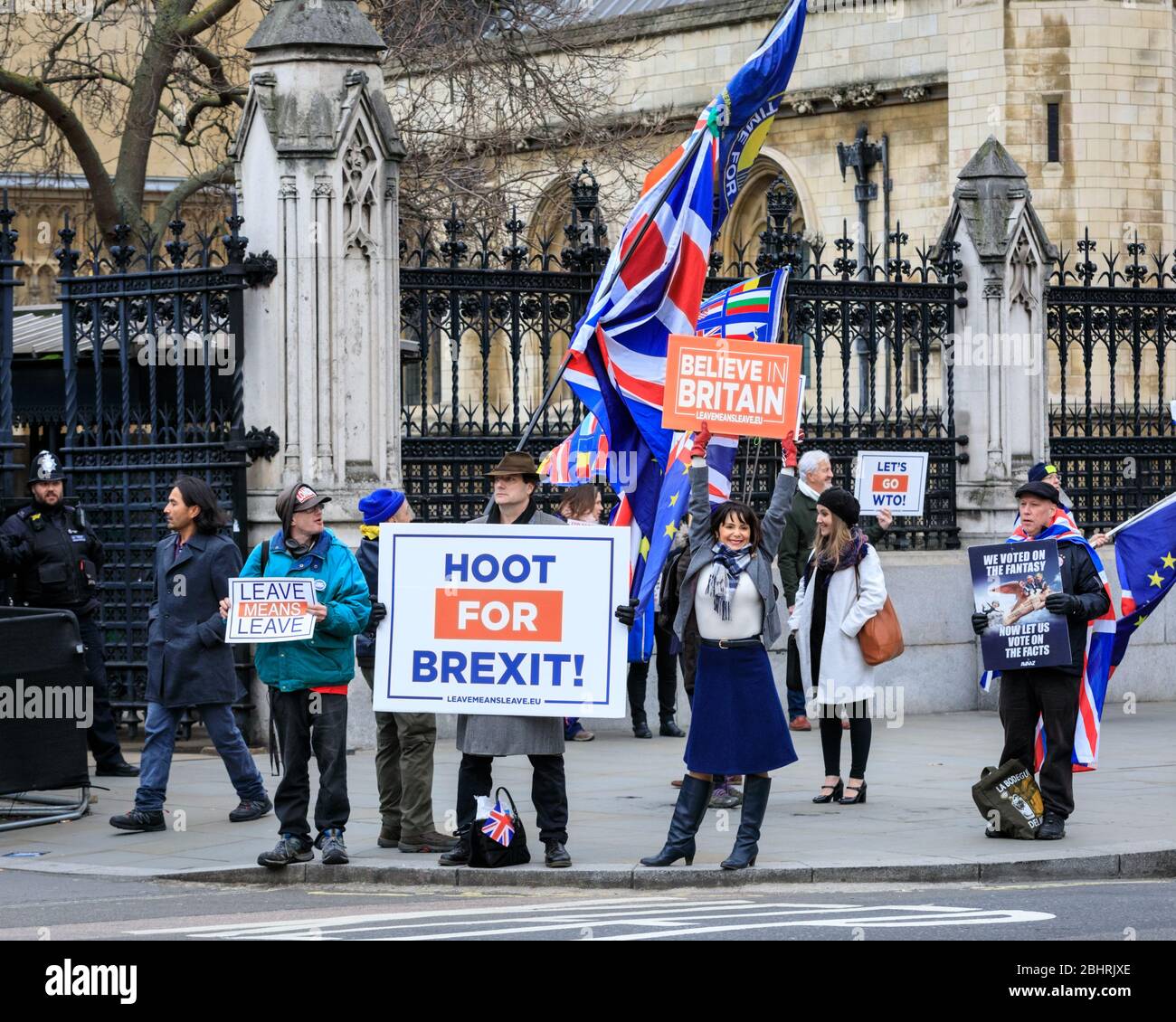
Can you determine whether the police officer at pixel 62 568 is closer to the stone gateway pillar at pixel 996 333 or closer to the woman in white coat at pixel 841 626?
the woman in white coat at pixel 841 626

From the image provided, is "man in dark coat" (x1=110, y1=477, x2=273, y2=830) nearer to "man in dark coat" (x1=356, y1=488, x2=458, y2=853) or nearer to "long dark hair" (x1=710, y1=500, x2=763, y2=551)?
"man in dark coat" (x1=356, y1=488, x2=458, y2=853)

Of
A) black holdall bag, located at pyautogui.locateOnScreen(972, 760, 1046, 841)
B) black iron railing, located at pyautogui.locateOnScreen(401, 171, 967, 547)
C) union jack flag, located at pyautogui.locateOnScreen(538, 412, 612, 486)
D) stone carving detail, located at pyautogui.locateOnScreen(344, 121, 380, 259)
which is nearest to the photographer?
black holdall bag, located at pyautogui.locateOnScreen(972, 760, 1046, 841)

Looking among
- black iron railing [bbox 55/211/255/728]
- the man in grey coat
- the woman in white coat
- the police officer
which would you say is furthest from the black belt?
black iron railing [bbox 55/211/255/728]

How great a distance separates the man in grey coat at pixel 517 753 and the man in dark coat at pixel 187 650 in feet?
6.06

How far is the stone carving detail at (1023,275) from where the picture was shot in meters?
18.2

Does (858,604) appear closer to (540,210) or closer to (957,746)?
(957,746)

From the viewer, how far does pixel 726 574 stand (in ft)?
34.4

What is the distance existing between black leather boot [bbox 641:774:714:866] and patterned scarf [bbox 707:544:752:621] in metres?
0.82

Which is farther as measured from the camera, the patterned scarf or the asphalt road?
the patterned scarf

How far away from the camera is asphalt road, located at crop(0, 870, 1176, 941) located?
8664mm

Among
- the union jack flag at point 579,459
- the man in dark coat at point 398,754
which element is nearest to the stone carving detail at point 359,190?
the union jack flag at point 579,459

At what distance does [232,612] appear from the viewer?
10461 millimetres

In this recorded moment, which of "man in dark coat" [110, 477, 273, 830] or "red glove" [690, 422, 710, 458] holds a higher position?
"red glove" [690, 422, 710, 458]
